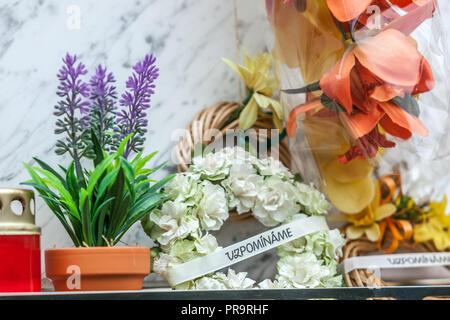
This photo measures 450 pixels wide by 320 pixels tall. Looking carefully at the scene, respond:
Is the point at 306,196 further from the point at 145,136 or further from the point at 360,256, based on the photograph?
the point at 145,136

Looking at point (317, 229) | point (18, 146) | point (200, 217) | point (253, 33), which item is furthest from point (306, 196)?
point (18, 146)

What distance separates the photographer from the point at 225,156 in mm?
834

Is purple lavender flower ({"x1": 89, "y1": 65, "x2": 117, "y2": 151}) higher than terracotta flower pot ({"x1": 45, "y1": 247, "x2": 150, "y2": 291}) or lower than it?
higher

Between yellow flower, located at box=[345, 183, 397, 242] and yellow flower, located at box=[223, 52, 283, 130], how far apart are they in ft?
0.60

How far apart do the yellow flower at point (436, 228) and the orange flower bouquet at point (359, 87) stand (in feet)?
0.36

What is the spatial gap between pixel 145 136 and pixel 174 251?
0.19 metres

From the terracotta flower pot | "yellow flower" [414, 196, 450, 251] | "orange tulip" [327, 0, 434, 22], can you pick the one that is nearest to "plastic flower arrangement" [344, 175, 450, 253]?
"yellow flower" [414, 196, 450, 251]

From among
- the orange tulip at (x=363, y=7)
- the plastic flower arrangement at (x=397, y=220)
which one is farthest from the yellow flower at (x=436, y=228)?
the orange tulip at (x=363, y=7)

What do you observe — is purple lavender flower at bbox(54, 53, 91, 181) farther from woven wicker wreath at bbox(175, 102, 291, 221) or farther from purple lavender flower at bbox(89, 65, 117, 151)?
woven wicker wreath at bbox(175, 102, 291, 221)

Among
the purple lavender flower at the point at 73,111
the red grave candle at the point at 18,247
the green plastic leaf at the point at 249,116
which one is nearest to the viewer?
the red grave candle at the point at 18,247

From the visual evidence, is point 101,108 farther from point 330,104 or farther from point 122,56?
point 330,104

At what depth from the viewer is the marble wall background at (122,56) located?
2.74ft

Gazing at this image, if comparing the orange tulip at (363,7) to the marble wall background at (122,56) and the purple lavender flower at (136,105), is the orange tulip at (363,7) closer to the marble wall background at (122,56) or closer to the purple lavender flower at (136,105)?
the marble wall background at (122,56)

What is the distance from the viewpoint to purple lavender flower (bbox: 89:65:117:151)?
79 centimetres
